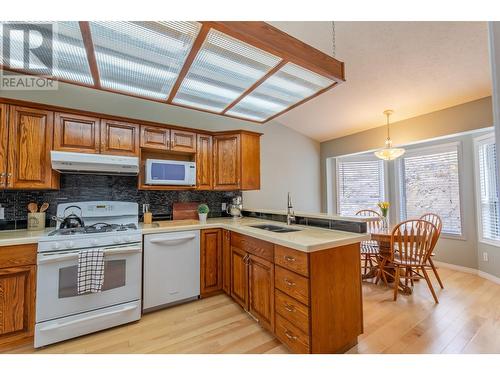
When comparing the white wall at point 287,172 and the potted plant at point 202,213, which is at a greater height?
the white wall at point 287,172

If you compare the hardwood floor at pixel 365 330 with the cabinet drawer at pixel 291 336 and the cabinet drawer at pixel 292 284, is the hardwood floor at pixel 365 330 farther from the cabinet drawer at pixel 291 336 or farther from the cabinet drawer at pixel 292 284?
the cabinet drawer at pixel 292 284

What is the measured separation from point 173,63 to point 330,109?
2.61 meters

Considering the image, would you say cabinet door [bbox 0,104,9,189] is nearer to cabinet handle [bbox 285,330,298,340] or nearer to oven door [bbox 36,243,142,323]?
oven door [bbox 36,243,142,323]

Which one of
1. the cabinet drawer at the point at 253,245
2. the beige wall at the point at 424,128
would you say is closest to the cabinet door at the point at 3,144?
the cabinet drawer at the point at 253,245

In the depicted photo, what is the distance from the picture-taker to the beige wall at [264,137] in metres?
2.53

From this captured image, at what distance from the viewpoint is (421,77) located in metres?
2.57

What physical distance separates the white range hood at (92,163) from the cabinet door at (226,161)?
1.03 m

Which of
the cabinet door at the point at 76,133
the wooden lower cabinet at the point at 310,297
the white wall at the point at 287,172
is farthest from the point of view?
the white wall at the point at 287,172

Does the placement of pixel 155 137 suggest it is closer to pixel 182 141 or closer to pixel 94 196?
pixel 182 141

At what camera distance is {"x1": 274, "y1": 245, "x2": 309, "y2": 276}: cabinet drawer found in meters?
1.46

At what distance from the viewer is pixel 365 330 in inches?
74.9

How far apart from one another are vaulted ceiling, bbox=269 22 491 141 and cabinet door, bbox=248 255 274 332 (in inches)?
88.3

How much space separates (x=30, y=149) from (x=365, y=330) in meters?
3.42
